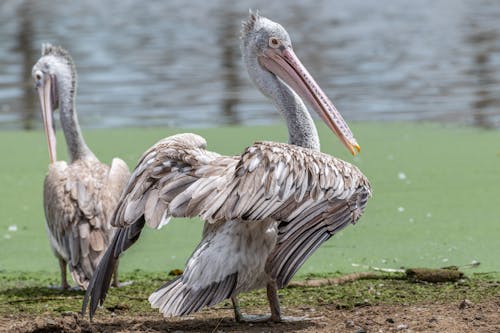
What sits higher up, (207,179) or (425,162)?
(425,162)

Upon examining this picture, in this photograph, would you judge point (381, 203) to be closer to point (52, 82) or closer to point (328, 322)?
point (52, 82)

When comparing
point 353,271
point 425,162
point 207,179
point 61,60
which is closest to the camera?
point 207,179

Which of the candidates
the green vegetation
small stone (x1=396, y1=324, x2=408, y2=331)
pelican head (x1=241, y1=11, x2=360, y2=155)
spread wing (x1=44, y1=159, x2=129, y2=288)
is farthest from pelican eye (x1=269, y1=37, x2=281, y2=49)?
small stone (x1=396, y1=324, x2=408, y2=331)

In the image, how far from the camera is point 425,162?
357 inches

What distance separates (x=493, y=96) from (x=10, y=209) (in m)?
7.48

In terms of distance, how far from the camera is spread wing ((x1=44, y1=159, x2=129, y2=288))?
585cm

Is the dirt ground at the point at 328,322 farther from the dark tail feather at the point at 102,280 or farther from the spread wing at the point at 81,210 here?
the spread wing at the point at 81,210

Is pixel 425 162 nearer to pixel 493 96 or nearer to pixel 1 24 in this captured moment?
pixel 493 96

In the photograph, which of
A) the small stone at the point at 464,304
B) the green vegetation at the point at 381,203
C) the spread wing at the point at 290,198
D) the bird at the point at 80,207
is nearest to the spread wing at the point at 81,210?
the bird at the point at 80,207

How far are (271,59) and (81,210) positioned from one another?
4.90 feet


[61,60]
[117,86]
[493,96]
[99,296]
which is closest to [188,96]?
[117,86]

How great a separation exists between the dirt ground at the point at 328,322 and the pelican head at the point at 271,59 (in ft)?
3.78

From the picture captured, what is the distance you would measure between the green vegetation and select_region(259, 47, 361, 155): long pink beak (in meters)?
1.26

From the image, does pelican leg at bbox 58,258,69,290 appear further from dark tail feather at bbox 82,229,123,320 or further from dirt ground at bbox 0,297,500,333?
dark tail feather at bbox 82,229,123,320
